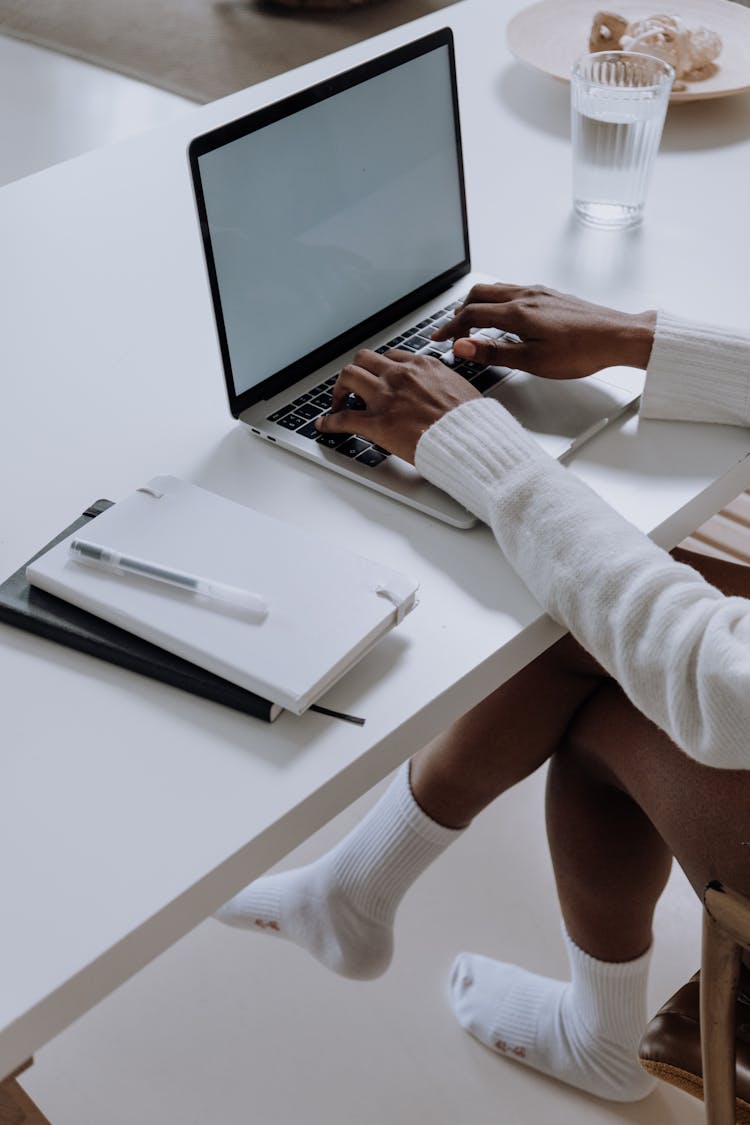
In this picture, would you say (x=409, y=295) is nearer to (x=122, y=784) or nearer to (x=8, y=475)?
(x=8, y=475)

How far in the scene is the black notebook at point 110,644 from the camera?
0.71m

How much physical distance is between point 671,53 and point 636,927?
38.4 inches

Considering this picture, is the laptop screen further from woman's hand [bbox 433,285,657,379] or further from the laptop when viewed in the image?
woman's hand [bbox 433,285,657,379]

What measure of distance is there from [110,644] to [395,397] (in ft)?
0.96

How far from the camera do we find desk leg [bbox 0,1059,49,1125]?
0.95m

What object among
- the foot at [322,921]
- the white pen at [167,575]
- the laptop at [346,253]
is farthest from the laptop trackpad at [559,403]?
the foot at [322,921]

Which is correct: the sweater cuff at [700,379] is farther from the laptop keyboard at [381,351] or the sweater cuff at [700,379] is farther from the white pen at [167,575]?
the white pen at [167,575]

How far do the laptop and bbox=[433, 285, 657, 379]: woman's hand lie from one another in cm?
2

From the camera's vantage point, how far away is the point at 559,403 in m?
0.97

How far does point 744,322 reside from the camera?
3.51 feet

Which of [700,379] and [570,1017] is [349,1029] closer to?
[570,1017]

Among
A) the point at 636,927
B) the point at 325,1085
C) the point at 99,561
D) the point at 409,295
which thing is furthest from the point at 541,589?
the point at 325,1085

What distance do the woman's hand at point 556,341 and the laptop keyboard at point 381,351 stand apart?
2 cm

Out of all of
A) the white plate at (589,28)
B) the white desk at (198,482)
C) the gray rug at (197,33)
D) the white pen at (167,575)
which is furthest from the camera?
the gray rug at (197,33)
